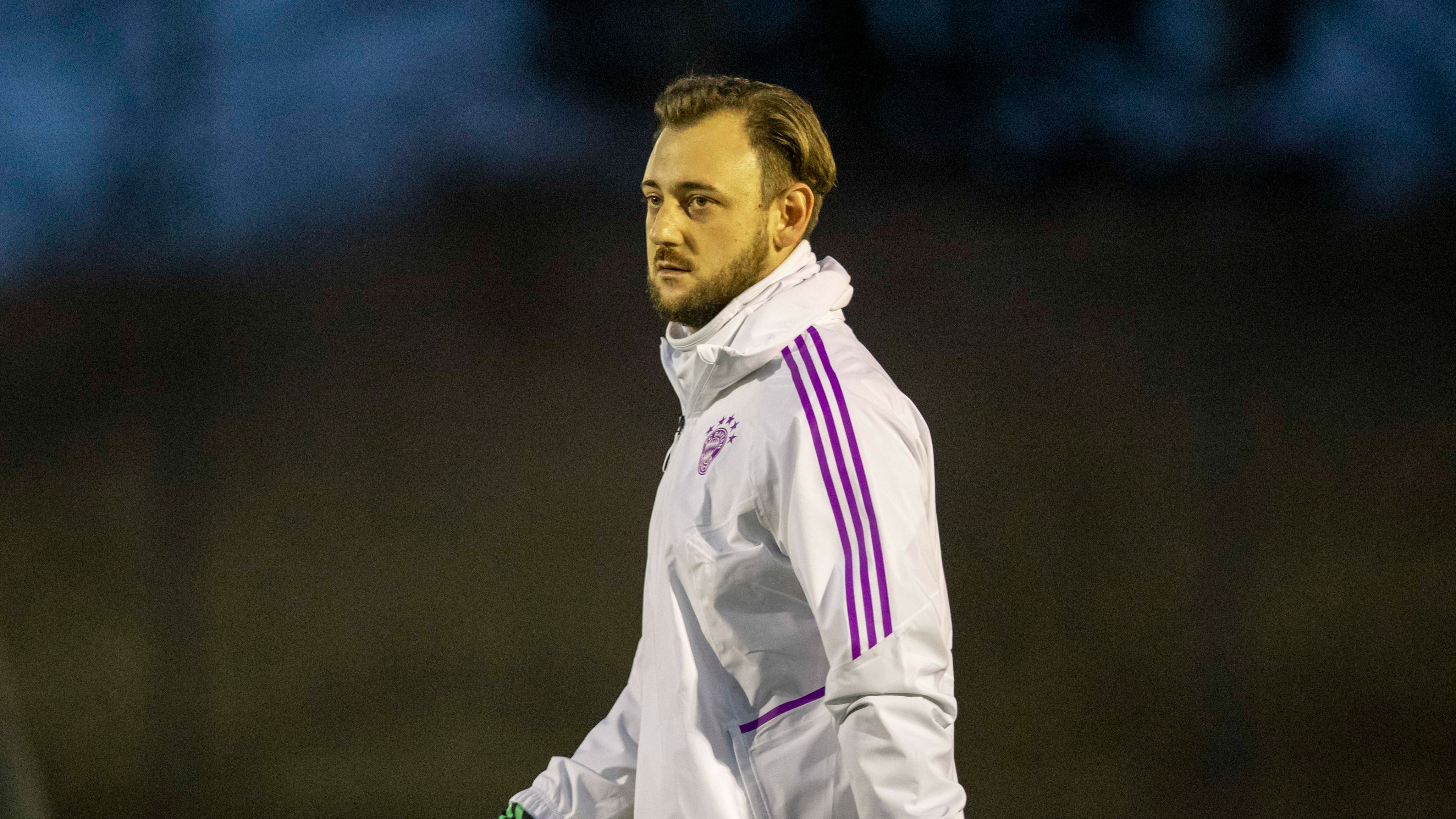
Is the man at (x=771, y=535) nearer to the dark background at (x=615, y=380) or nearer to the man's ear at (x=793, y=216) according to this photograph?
the man's ear at (x=793, y=216)

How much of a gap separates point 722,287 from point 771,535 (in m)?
0.31

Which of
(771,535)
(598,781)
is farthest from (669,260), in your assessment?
(598,781)

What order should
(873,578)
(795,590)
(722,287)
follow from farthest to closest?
(722,287) < (795,590) < (873,578)

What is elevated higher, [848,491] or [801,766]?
[848,491]

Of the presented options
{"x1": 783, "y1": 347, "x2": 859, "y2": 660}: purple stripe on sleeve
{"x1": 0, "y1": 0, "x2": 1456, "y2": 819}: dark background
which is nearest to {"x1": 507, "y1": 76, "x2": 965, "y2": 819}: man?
{"x1": 783, "y1": 347, "x2": 859, "y2": 660}: purple stripe on sleeve

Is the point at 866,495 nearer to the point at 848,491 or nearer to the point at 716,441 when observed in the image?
the point at 848,491

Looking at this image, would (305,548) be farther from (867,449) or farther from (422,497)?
(867,449)

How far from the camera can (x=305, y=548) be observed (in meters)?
2.61

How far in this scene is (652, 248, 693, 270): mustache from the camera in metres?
1.34

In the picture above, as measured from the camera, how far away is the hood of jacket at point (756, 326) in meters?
1.23

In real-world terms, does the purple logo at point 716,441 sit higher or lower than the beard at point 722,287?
lower

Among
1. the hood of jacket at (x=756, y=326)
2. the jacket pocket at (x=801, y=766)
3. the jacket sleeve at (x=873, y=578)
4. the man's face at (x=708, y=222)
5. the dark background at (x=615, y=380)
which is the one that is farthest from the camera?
the dark background at (x=615, y=380)

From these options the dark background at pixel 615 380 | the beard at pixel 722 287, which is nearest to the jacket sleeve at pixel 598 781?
the beard at pixel 722 287

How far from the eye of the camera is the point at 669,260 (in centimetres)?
135
